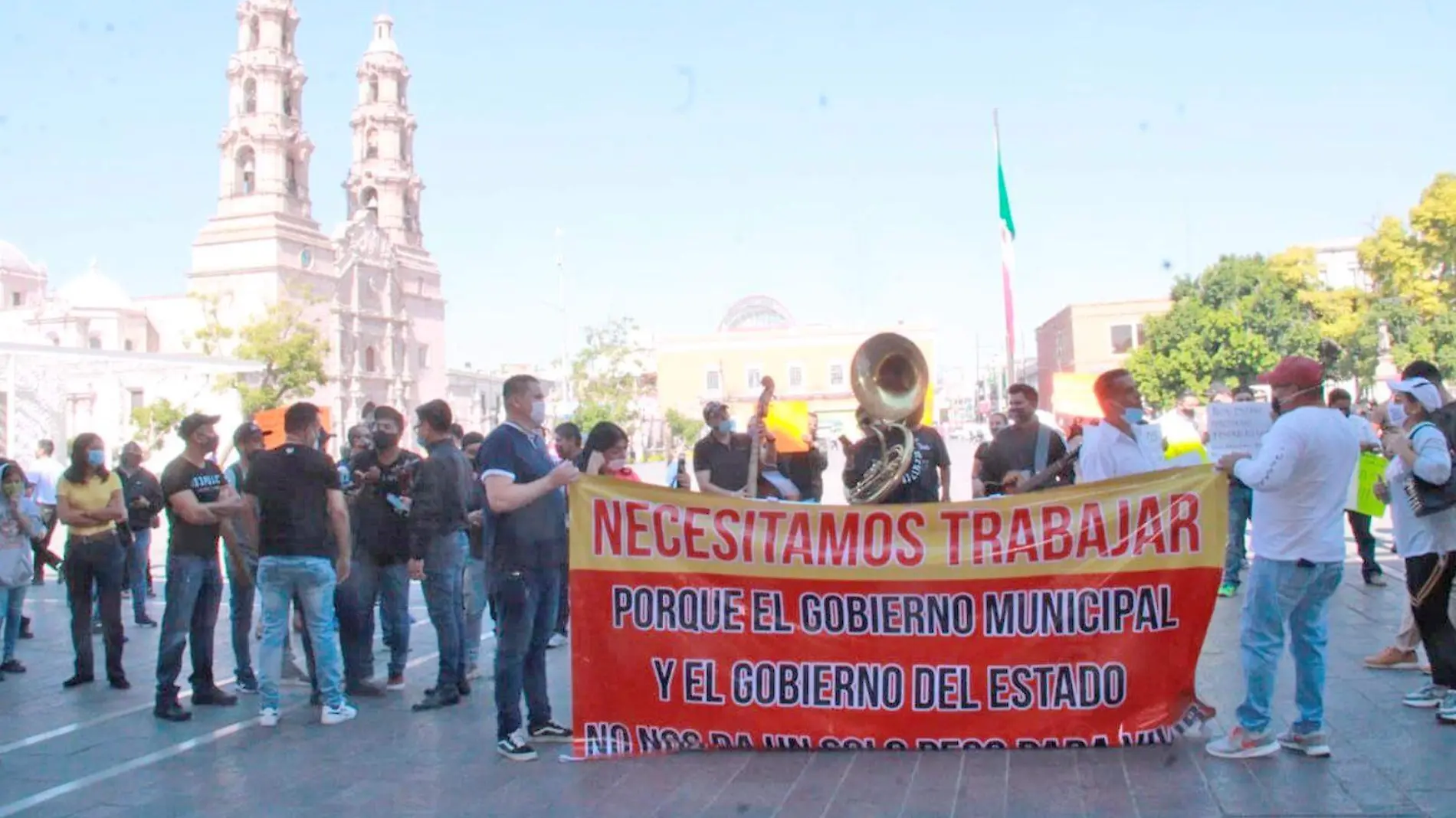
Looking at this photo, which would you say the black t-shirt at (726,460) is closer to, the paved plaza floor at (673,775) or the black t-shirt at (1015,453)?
the black t-shirt at (1015,453)

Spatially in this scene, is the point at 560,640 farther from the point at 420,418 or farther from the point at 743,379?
the point at 743,379

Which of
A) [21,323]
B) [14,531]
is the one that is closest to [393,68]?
[21,323]

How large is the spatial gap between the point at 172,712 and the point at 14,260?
A: 9388 cm

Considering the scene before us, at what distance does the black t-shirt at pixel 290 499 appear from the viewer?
23.3ft

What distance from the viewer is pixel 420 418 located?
7.71m

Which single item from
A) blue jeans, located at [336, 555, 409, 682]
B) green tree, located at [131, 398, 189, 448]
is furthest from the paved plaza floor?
green tree, located at [131, 398, 189, 448]

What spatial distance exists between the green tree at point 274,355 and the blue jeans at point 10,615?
167 feet

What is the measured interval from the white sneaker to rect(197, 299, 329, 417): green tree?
53573mm

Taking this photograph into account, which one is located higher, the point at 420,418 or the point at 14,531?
the point at 420,418

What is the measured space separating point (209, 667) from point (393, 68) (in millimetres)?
87831

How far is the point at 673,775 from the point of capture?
5699mm

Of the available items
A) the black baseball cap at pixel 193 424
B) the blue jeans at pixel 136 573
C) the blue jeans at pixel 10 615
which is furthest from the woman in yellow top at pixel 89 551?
the blue jeans at pixel 136 573

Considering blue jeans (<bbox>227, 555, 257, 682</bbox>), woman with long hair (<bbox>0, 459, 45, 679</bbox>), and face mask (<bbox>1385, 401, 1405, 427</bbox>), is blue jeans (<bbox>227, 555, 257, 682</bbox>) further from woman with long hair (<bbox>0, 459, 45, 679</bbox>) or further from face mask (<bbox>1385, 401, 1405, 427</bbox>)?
face mask (<bbox>1385, 401, 1405, 427</bbox>)

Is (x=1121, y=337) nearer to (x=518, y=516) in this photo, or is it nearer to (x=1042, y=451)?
(x=1042, y=451)
